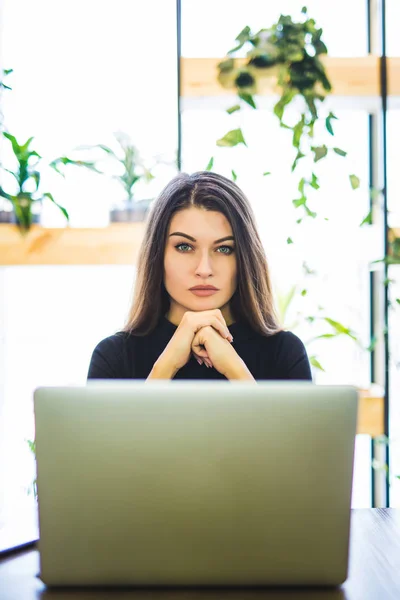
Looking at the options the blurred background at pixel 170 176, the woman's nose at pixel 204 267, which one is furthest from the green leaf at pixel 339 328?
the woman's nose at pixel 204 267

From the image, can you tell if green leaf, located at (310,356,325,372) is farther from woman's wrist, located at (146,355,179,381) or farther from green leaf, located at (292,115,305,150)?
woman's wrist, located at (146,355,179,381)

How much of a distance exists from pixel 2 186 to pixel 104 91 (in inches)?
26.1

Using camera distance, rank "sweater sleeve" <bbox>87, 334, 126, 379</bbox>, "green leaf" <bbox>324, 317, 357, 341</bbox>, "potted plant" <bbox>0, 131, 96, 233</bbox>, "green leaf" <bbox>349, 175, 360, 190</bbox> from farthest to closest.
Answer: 1. "green leaf" <bbox>324, 317, 357, 341</bbox>
2. "potted plant" <bbox>0, 131, 96, 233</bbox>
3. "green leaf" <bbox>349, 175, 360, 190</bbox>
4. "sweater sleeve" <bbox>87, 334, 126, 379</bbox>

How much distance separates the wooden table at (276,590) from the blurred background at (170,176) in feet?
4.91

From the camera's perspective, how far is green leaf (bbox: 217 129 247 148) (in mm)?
2096

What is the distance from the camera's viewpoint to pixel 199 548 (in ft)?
2.46

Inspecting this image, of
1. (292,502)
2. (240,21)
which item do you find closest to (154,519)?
(292,502)

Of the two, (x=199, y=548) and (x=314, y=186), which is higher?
(x=314, y=186)

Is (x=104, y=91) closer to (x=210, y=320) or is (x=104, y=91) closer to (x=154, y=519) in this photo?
(x=210, y=320)

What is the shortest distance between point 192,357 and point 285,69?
1.07m

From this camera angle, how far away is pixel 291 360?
1787mm

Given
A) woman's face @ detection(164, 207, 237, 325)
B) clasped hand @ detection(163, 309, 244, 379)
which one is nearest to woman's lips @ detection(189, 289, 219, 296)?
woman's face @ detection(164, 207, 237, 325)

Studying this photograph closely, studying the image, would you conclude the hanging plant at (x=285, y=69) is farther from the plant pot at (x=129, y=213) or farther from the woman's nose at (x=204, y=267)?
the woman's nose at (x=204, y=267)

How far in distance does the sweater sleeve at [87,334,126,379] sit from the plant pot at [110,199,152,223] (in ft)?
2.45
